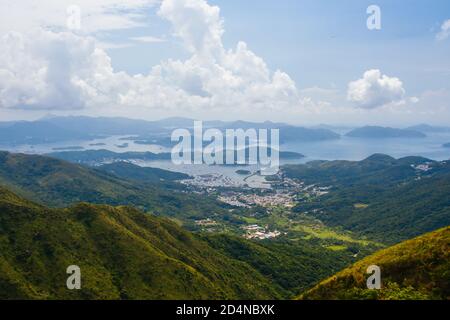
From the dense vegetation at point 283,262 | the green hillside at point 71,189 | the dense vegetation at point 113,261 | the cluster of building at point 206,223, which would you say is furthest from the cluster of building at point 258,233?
the dense vegetation at point 113,261

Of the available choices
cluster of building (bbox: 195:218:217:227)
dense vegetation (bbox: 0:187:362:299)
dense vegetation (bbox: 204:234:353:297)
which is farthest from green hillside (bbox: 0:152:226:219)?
dense vegetation (bbox: 0:187:362:299)

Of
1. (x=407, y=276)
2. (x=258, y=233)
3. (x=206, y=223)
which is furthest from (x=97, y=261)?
(x=206, y=223)

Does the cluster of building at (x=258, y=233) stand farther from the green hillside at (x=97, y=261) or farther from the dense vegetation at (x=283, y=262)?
the green hillside at (x=97, y=261)

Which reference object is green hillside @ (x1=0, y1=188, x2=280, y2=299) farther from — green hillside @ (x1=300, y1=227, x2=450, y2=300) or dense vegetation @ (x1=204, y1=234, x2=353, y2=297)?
green hillside @ (x1=300, y1=227, x2=450, y2=300)
